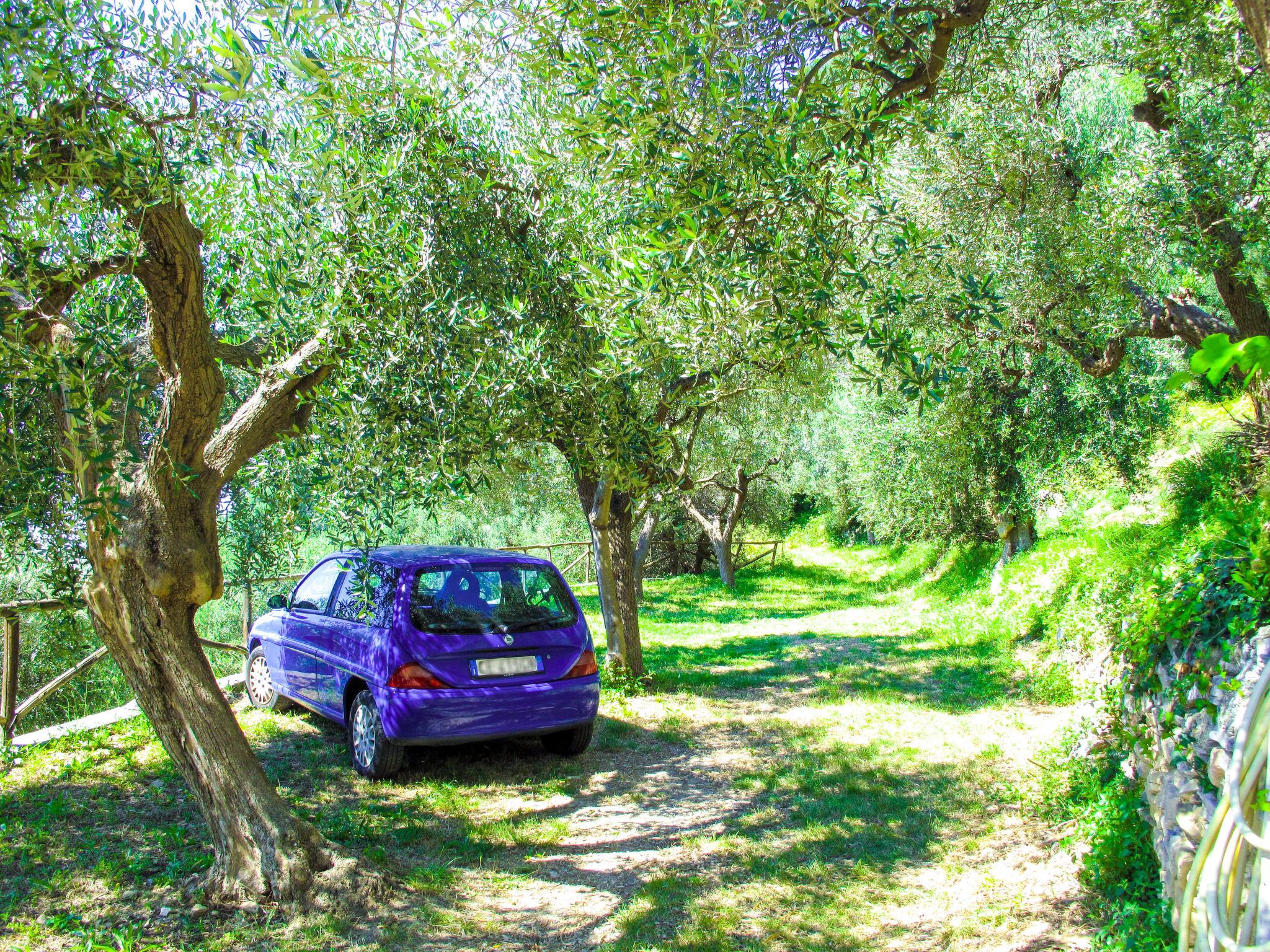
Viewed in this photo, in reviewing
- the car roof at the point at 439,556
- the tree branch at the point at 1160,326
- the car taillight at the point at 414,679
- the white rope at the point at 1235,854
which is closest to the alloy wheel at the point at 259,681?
the car roof at the point at 439,556

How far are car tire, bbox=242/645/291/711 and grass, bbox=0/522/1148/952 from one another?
7.0 inches

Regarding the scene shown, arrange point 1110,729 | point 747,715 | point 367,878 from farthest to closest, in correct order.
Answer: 1. point 747,715
2. point 1110,729
3. point 367,878

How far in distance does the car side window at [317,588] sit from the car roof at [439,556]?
0.36m

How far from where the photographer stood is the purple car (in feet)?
→ 18.8

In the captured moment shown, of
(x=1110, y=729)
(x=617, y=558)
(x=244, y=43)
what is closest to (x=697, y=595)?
(x=617, y=558)

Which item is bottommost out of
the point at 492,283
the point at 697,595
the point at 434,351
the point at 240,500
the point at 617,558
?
the point at 697,595

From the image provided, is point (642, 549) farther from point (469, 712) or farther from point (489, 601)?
point (469, 712)

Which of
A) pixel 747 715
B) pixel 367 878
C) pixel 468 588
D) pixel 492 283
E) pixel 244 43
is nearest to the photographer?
pixel 244 43

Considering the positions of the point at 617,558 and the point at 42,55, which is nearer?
the point at 42,55

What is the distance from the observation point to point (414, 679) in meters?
5.70

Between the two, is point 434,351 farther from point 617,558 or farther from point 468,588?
point 617,558

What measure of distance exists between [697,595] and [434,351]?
16.2 metres

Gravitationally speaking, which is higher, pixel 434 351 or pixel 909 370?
pixel 434 351

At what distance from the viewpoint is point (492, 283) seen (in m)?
5.87
